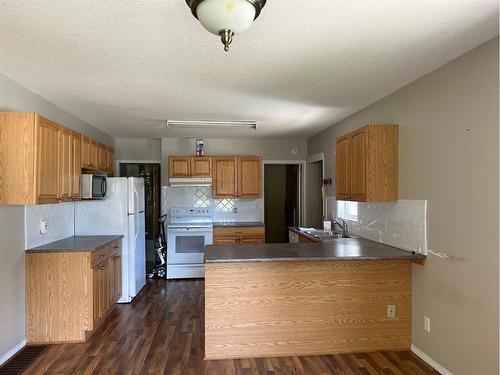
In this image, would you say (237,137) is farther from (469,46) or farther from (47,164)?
(469,46)

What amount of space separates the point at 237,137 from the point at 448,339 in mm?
4130

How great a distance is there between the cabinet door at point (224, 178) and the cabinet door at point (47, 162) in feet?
9.09

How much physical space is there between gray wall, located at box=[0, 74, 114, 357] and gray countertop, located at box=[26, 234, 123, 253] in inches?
8.5

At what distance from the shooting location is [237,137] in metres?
5.69

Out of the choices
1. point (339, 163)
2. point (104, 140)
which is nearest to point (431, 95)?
point (339, 163)

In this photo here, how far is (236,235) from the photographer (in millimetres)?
5332

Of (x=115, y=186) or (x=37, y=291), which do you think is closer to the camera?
(x=37, y=291)

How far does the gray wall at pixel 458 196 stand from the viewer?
209 centimetres

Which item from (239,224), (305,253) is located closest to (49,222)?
(305,253)

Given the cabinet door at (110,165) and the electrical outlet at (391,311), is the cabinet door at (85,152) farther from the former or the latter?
the electrical outlet at (391,311)

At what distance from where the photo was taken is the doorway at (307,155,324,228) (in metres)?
5.78

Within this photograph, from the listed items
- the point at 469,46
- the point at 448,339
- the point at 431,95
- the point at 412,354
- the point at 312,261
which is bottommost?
the point at 412,354

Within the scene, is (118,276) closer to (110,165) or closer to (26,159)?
(110,165)

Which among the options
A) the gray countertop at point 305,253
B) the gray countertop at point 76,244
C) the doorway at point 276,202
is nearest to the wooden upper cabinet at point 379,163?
the gray countertop at point 305,253
